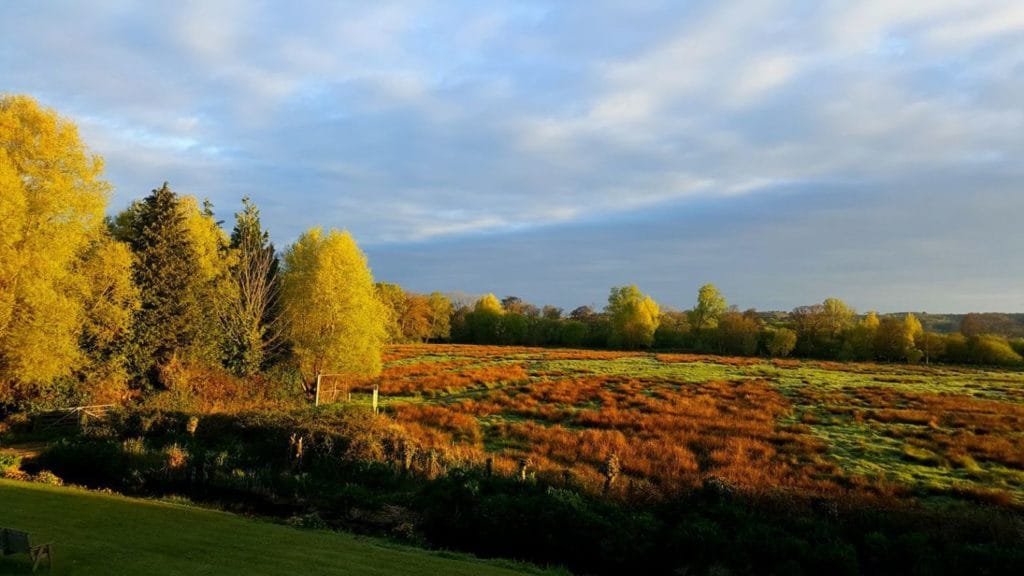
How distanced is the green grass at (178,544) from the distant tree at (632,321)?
304ft

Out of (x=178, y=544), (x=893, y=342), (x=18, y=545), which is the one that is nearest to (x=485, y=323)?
(x=893, y=342)

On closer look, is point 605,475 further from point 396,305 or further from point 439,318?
point 439,318

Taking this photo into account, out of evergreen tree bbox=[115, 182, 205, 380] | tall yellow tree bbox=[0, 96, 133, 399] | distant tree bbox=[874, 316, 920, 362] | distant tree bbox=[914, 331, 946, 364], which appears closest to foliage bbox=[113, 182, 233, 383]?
evergreen tree bbox=[115, 182, 205, 380]

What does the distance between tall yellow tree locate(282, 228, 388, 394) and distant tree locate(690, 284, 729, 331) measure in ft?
277

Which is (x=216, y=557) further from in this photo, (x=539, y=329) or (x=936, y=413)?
(x=539, y=329)

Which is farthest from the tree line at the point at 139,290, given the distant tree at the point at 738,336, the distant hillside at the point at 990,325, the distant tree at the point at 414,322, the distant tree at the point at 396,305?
the distant hillside at the point at 990,325

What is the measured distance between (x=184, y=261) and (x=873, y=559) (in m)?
30.4

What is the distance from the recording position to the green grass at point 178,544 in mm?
9219

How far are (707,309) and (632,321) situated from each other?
1776cm

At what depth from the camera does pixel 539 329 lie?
116 metres

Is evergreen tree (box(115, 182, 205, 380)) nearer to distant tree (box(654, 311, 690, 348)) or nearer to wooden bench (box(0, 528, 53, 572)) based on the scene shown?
wooden bench (box(0, 528, 53, 572))

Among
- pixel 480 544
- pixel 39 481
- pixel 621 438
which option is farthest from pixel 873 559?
pixel 39 481

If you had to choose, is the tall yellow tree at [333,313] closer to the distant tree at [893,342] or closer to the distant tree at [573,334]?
the distant tree at [573,334]

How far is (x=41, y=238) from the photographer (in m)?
22.4
